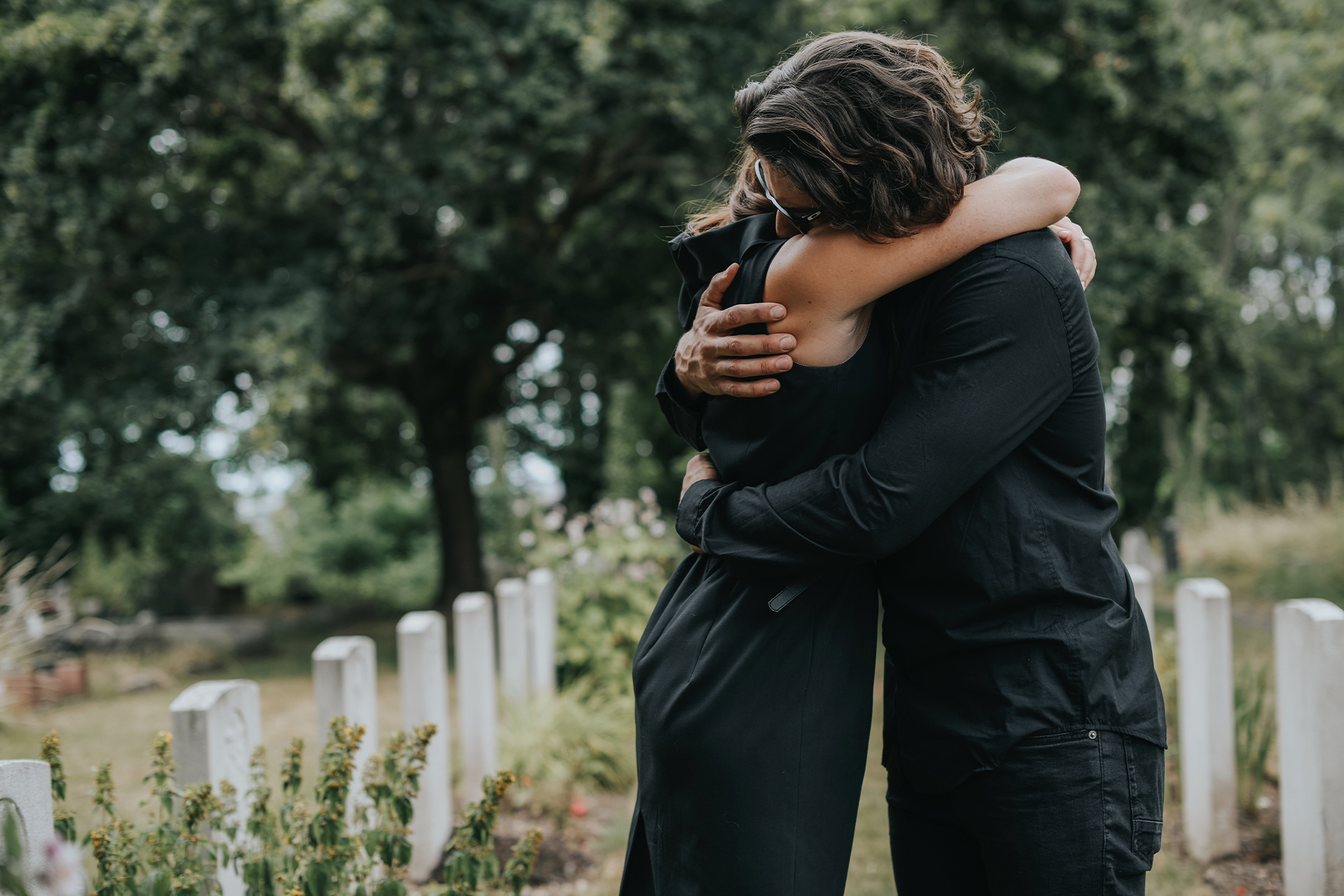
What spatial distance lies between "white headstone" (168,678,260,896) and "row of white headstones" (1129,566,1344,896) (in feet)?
8.31

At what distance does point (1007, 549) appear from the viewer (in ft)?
4.77

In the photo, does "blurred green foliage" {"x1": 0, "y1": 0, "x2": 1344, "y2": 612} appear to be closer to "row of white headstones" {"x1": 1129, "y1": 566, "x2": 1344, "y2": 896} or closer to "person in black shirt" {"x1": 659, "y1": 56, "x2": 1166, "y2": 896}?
"row of white headstones" {"x1": 1129, "y1": 566, "x2": 1344, "y2": 896}

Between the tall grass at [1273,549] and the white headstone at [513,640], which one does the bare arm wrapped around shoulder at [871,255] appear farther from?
the tall grass at [1273,549]

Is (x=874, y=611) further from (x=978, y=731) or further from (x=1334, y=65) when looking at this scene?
(x=1334, y=65)

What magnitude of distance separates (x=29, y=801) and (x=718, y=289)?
144 centimetres

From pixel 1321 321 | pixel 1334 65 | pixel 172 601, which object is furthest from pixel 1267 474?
pixel 172 601

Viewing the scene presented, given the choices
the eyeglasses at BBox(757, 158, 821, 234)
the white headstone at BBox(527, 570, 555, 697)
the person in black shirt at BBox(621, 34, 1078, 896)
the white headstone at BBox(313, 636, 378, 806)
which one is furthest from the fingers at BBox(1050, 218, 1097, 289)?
the white headstone at BBox(527, 570, 555, 697)

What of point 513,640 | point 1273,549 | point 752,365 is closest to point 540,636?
point 513,640

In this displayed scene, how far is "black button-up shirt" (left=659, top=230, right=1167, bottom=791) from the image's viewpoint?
1.41 meters

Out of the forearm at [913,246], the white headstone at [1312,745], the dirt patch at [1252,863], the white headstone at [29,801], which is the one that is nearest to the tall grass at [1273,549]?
the dirt patch at [1252,863]

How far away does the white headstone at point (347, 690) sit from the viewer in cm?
297

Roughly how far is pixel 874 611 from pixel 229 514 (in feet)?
49.3

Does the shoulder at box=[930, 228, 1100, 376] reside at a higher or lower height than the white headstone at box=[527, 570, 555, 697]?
higher

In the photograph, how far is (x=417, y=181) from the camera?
791cm
